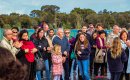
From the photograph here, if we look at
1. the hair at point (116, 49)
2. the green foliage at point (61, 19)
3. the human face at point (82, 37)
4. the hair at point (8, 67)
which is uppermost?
the green foliage at point (61, 19)

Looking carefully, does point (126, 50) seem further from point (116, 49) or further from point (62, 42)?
point (62, 42)

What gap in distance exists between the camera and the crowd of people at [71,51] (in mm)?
8555

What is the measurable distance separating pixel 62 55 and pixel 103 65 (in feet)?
5.66

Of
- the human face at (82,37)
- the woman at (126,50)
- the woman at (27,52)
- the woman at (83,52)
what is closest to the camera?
the woman at (27,52)

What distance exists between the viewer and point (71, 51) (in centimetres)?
1170

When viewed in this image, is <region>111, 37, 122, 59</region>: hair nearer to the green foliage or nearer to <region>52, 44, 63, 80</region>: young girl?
<region>52, 44, 63, 80</region>: young girl

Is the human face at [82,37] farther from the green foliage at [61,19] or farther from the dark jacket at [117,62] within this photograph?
the green foliage at [61,19]

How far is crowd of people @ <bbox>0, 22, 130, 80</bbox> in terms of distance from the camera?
855 cm

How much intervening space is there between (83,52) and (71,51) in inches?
45.3

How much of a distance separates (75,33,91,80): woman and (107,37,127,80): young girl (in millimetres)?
1189

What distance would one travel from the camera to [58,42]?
10914 millimetres

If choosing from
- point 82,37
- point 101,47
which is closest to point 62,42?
point 82,37

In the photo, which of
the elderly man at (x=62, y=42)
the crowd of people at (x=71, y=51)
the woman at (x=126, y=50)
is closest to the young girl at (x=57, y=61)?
the crowd of people at (x=71, y=51)

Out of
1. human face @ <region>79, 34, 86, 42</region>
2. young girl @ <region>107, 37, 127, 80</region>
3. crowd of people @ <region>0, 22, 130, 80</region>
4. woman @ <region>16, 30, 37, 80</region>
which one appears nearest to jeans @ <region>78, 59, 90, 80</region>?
crowd of people @ <region>0, 22, 130, 80</region>
